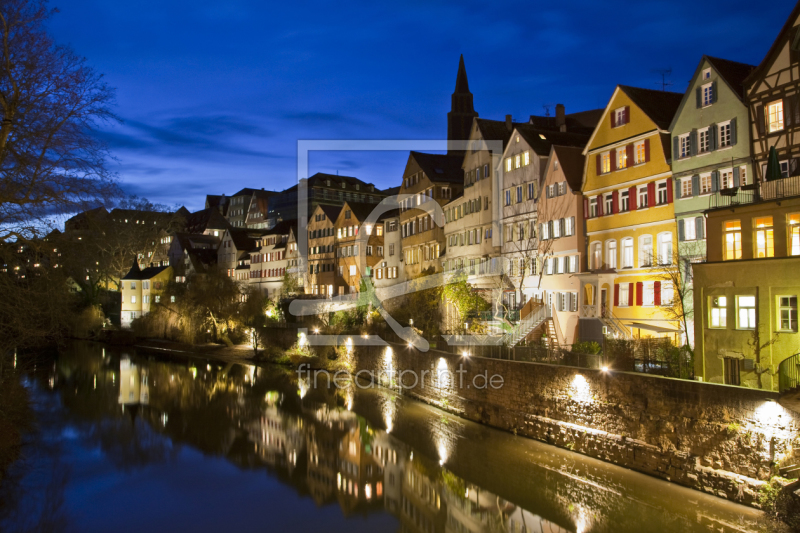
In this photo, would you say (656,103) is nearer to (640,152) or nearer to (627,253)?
(640,152)

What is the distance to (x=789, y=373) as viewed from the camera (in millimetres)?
16297

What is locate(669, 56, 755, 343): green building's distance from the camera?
Result: 78.4 ft

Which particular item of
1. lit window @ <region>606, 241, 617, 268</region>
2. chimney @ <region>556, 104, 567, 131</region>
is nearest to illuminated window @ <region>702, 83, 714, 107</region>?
lit window @ <region>606, 241, 617, 268</region>

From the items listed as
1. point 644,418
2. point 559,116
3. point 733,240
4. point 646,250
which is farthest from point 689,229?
point 559,116

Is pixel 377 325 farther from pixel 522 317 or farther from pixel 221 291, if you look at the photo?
pixel 221 291

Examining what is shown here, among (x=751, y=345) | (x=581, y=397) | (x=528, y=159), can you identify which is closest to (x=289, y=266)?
(x=528, y=159)

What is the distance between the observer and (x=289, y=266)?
72.7 meters

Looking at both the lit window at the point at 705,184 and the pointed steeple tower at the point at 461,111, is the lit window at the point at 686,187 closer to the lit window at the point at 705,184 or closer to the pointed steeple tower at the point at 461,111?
the lit window at the point at 705,184

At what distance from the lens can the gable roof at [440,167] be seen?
162 ft

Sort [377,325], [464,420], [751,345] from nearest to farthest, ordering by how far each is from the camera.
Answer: [751,345]
[464,420]
[377,325]

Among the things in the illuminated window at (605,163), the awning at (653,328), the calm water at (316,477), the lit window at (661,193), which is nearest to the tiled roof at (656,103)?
the lit window at (661,193)

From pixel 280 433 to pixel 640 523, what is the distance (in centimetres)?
1744

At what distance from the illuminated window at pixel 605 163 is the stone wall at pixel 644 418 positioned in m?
11.2

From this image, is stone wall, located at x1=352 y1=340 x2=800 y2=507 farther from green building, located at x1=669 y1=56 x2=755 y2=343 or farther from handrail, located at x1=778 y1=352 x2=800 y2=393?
green building, located at x1=669 y1=56 x2=755 y2=343
